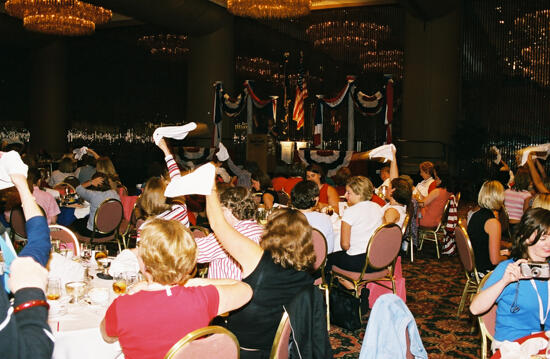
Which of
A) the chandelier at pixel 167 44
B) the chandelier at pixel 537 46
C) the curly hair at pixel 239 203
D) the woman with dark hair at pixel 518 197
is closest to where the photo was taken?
the curly hair at pixel 239 203

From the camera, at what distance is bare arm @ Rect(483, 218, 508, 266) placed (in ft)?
14.0

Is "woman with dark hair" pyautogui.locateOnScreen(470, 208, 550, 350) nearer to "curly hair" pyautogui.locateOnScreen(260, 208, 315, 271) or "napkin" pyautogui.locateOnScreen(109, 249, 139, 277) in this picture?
"curly hair" pyautogui.locateOnScreen(260, 208, 315, 271)

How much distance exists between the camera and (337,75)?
16.1m

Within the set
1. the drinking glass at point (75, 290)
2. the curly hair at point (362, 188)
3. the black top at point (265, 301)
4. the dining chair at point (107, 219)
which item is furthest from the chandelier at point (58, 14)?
the black top at point (265, 301)

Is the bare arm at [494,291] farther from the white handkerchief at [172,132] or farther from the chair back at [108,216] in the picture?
the chair back at [108,216]

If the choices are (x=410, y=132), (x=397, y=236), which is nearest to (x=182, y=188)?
(x=397, y=236)

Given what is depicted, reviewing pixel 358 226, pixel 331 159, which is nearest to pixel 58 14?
pixel 331 159

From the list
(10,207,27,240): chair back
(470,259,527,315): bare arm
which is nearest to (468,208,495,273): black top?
(470,259,527,315): bare arm

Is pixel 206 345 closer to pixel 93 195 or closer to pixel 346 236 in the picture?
pixel 346 236

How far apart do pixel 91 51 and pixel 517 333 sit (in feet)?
61.4

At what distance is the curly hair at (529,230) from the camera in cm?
274

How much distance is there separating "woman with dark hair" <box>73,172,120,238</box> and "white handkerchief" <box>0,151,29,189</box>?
4.44m

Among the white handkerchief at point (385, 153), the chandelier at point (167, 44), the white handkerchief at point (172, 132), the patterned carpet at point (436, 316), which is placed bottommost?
the patterned carpet at point (436, 316)

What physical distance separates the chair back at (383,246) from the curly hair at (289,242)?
75.2 inches
